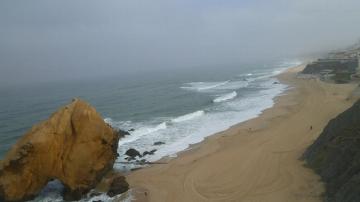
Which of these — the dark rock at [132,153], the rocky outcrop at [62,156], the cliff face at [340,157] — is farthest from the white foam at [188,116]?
the cliff face at [340,157]

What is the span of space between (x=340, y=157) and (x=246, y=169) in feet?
18.8

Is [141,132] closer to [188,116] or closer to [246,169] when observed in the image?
[188,116]

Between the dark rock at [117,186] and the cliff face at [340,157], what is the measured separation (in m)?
9.88

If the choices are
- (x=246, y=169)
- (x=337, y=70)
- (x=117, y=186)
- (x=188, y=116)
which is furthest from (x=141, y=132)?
(x=337, y=70)

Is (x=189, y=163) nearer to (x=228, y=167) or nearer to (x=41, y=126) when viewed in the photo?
(x=228, y=167)

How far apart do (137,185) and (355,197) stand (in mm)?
11706

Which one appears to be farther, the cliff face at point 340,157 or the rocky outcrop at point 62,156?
the rocky outcrop at point 62,156

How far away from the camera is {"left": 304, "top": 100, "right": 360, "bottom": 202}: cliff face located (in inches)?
496

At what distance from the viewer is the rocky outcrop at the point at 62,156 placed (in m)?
17.7

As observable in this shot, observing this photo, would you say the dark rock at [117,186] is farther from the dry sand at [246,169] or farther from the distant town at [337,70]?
the distant town at [337,70]

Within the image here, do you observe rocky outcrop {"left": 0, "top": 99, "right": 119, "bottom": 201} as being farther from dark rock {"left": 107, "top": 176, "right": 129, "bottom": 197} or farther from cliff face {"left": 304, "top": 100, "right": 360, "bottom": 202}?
cliff face {"left": 304, "top": 100, "right": 360, "bottom": 202}

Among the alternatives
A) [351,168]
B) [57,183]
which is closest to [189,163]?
[57,183]

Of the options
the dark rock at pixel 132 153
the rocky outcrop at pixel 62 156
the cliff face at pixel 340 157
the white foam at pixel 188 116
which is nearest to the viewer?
the cliff face at pixel 340 157

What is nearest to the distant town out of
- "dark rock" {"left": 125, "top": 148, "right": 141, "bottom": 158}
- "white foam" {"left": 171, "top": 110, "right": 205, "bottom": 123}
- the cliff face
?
"white foam" {"left": 171, "top": 110, "right": 205, "bottom": 123}
